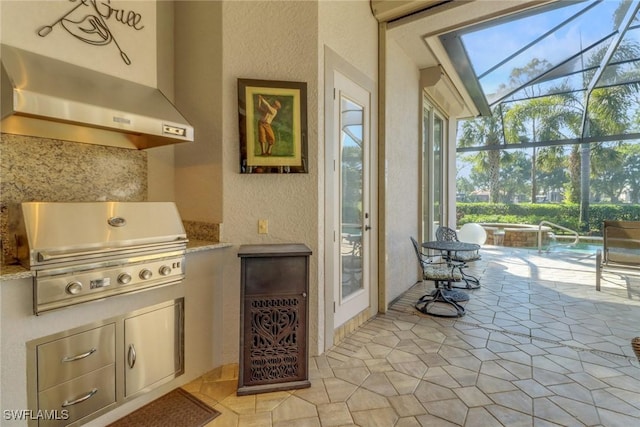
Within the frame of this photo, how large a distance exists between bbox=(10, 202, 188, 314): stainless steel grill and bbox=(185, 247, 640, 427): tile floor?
99cm

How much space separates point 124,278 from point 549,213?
1123 centimetres

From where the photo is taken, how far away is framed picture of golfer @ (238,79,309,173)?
2.46 meters

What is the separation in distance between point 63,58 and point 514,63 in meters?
6.76

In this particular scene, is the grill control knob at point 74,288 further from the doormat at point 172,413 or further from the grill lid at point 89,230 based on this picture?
the doormat at point 172,413

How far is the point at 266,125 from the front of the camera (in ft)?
8.18

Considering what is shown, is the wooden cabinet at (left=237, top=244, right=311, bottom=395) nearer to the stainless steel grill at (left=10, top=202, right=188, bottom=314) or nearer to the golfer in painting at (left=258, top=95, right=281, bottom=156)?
the stainless steel grill at (left=10, top=202, right=188, bottom=314)

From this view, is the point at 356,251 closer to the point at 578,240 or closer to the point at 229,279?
the point at 229,279

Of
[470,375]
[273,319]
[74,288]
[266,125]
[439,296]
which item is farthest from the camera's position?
[439,296]

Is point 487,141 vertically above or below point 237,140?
above

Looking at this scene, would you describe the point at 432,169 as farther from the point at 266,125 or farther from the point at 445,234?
the point at 266,125

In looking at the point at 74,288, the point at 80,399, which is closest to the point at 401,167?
the point at 74,288

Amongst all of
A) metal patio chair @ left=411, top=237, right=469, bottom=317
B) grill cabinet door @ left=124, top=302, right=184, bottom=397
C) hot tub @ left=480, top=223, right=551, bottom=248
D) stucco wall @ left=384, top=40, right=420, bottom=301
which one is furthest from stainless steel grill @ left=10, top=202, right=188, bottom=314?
hot tub @ left=480, top=223, right=551, bottom=248

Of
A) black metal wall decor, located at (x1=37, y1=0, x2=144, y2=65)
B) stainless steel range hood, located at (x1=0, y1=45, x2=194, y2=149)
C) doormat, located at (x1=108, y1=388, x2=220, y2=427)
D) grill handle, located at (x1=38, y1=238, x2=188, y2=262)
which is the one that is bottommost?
doormat, located at (x1=108, y1=388, x2=220, y2=427)

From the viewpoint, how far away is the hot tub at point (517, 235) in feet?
27.6
